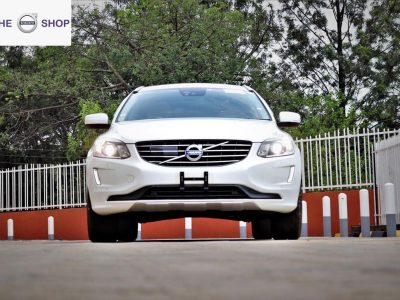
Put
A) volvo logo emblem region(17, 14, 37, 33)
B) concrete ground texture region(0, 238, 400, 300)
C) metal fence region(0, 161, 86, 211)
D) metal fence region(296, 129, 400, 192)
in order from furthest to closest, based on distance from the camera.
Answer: volvo logo emblem region(17, 14, 37, 33) → metal fence region(0, 161, 86, 211) → metal fence region(296, 129, 400, 192) → concrete ground texture region(0, 238, 400, 300)

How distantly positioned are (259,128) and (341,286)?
6.29 metres

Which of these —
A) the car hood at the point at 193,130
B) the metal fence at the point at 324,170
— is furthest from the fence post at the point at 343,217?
the car hood at the point at 193,130

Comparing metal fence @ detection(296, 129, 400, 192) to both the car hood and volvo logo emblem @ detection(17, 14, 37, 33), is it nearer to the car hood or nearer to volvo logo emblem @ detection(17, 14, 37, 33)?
the car hood

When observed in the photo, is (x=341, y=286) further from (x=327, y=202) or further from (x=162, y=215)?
(x=327, y=202)

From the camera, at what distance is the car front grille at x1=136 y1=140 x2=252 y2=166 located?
982 centimetres

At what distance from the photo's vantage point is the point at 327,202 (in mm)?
16797

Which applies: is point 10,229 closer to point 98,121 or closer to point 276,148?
point 98,121

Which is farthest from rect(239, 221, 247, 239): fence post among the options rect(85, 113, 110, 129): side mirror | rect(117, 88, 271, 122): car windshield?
rect(85, 113, 110, 129): side mirror

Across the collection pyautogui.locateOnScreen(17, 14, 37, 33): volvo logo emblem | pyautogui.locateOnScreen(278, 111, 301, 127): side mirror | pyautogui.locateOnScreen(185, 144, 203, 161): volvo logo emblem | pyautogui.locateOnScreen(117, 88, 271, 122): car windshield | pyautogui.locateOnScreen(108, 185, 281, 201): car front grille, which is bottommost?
pyautogui.locateOnScreen(108, 185, 281, 201): car front grille

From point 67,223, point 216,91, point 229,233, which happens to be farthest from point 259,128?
point 67,223

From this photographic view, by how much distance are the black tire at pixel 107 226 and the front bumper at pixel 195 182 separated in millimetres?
223

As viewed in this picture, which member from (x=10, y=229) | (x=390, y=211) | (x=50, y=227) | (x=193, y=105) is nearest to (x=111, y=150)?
(x=193, y=105)

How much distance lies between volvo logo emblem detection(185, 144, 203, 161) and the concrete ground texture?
3318mm

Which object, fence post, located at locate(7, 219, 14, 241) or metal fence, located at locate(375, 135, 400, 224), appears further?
fence post, located at locate(7, 219, 14, 241)
